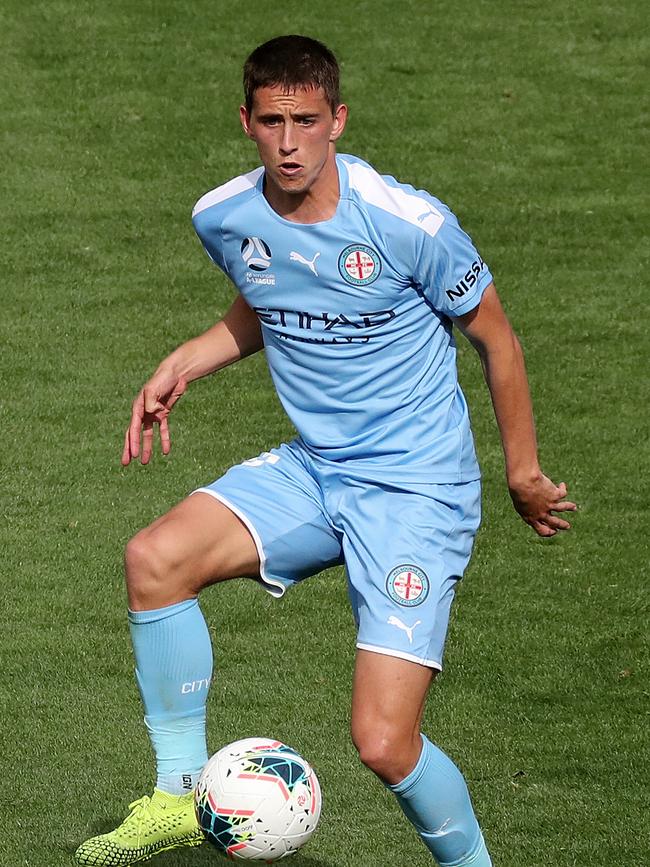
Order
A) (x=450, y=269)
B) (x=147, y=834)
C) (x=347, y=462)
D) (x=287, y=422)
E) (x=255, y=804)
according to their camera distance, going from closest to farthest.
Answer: (x=255, y=804)
(x=450, y=269)
(x=147, y=834)
(x=347, y=462)
(x=287, y=422)

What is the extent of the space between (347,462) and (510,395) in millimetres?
513

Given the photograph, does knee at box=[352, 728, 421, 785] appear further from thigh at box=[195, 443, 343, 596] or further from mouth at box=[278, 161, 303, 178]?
mouth at box=[278, 161, 303, 178]

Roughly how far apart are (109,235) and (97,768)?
5.04m

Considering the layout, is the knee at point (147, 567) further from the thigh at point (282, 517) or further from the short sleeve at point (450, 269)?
the short sleeve at point (450, 269)

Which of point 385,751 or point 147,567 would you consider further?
point 147,567

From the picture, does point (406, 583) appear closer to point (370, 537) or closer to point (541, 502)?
point (370, 537)

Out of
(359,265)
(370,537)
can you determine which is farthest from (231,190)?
(370,537)

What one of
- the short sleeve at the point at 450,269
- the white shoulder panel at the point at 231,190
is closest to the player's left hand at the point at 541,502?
the short sleeve at the point at 450,269

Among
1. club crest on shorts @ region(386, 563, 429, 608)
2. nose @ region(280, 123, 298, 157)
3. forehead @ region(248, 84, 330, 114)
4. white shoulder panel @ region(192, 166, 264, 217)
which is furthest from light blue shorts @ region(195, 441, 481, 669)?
forehead @ region(248, 84, 330, 114)

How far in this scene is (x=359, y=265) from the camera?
4594mm

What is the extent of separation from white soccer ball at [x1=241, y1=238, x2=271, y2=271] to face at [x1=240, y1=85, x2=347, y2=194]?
21cm

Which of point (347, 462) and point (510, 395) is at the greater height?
point (510, 395)

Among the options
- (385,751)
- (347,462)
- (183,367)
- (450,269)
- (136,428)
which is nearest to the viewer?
(385,751)

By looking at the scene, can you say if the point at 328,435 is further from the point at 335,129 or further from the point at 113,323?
the point at 113,323
